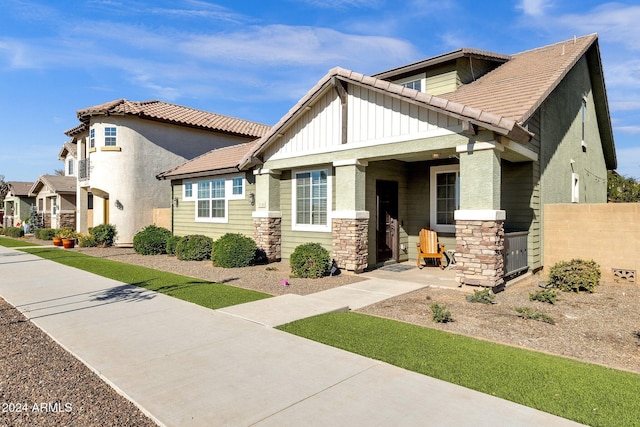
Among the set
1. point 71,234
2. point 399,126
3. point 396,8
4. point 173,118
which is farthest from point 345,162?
point 71,234

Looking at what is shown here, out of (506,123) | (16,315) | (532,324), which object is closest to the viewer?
(532,324)

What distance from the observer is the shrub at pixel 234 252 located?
12.3m

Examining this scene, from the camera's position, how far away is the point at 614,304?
7.63m

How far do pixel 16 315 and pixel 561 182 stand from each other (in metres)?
13.7

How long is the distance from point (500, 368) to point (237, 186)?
1203 cm

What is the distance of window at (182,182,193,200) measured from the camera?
56.2 feet

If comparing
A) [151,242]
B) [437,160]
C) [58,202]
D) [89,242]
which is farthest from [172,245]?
[58,202]

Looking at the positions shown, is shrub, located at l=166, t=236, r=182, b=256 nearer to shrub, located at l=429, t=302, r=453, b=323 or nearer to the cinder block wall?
shrub, located at l=429, t=302, r=453, b=323

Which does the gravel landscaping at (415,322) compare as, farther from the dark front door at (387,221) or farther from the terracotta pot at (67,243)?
the terracotta pot at (67,243)

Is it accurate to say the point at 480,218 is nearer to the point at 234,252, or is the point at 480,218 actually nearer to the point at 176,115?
the point at 234,252

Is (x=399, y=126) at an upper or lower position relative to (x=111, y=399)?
upper

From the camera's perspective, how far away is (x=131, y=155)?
1969cm

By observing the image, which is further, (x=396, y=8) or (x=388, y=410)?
(x=396, y=8)

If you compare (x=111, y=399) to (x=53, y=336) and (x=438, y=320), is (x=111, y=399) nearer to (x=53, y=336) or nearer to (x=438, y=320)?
(x=53, y=336)
